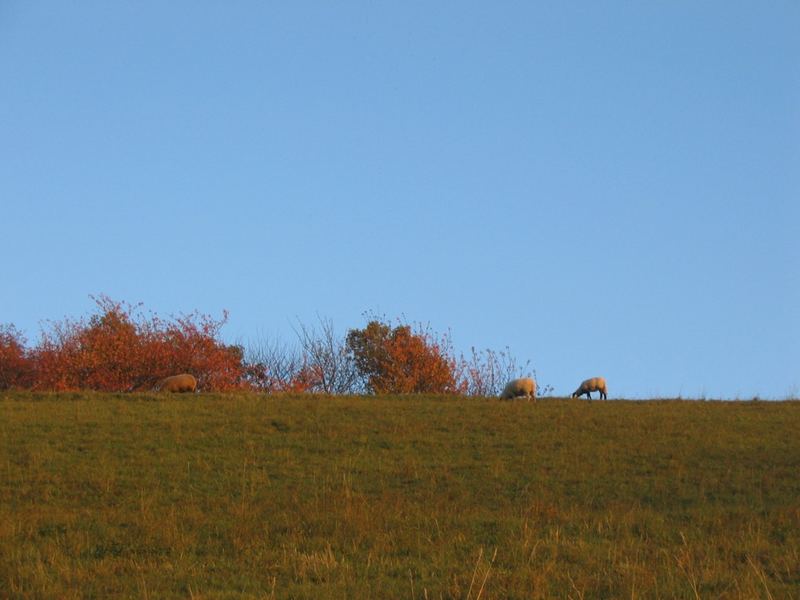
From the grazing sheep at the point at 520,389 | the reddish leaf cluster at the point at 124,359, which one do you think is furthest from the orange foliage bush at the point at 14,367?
the grazing sheep at the point at 520,389

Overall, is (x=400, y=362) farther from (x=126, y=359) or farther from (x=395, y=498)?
(x=395, y=498)

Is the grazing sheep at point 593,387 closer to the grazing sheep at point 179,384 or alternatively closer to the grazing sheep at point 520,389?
the grazing sheep at point 520,389

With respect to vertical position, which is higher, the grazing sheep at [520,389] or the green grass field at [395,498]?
the grazing sheep at [520,389]

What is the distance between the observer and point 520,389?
34969mm

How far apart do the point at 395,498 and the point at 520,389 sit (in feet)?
Result: 60.3

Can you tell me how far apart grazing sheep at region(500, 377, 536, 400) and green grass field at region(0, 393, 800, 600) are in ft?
8.08

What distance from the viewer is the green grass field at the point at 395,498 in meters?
10.7

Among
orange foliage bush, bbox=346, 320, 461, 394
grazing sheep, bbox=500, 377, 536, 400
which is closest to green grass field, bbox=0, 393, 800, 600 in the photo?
grazing sheep, bbox=500, 377, 536, 400

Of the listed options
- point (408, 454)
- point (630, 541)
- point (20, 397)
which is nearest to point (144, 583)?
point (630, 541)

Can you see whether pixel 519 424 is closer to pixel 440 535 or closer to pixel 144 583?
pixel 440 535

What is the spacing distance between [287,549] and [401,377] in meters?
50.6

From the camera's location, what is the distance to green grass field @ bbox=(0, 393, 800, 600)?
10.7 meters

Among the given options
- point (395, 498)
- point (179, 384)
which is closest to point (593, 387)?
point (179, 384)

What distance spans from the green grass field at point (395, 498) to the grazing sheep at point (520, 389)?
2463 millimetres
